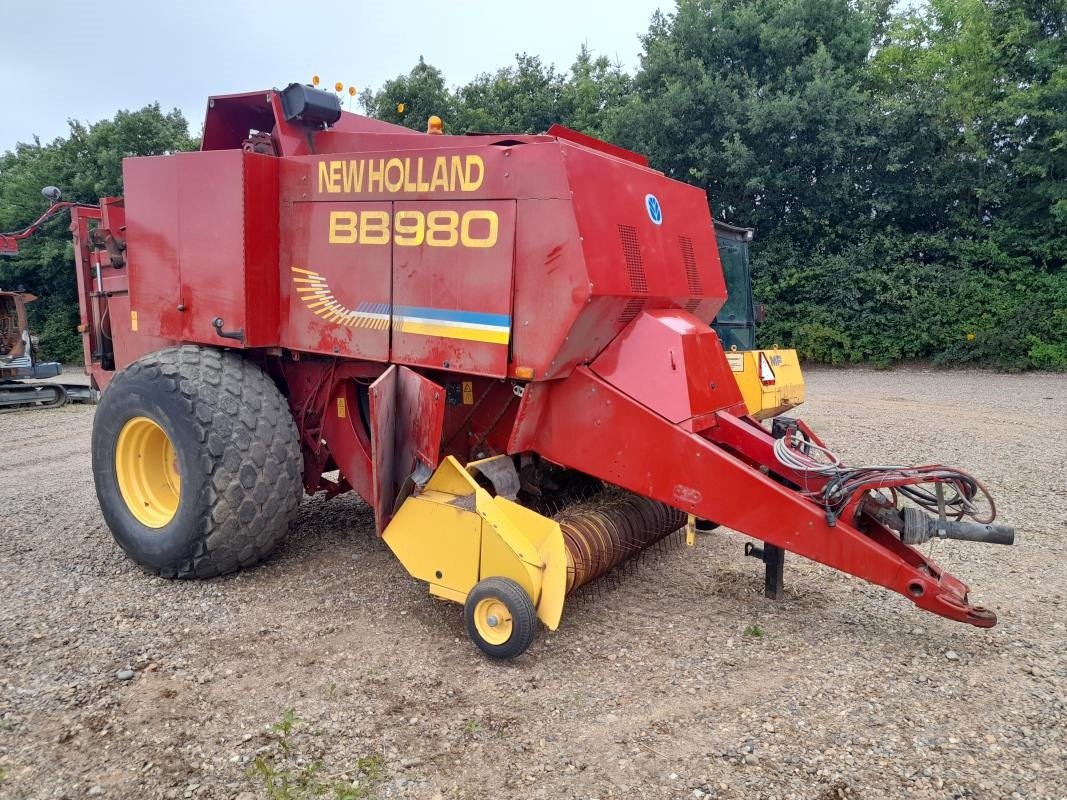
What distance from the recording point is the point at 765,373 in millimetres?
7742

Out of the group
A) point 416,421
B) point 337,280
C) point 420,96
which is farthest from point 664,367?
point 420,96

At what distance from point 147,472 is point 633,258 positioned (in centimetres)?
319

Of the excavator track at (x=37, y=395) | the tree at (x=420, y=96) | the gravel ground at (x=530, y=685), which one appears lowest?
the excavator track at (x=37, y=395)

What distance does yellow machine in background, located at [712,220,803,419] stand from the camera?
751cm

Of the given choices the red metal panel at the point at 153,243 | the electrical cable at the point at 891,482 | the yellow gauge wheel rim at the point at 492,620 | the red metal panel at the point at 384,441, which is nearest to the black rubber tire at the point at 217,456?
the red metal panel at the point at 153,243

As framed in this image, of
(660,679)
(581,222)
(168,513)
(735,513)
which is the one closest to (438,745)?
(660,679)

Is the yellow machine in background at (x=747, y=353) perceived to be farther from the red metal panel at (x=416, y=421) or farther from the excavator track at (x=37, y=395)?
the excavator track at (x=37, y=395)

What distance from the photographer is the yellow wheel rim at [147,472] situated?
14.6ft

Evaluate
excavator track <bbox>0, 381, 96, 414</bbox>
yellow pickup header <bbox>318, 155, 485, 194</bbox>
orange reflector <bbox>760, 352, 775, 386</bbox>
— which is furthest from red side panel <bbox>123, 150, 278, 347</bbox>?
excavator track <bbox>0, 381, 96, 414</bbox>

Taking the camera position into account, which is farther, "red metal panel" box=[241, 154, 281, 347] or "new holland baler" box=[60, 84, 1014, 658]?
"red metal panel" box=[241, 154, 281, 347]

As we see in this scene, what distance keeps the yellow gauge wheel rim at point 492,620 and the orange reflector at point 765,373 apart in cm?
518

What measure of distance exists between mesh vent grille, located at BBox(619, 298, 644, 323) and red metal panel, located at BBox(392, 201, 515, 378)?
0.58m

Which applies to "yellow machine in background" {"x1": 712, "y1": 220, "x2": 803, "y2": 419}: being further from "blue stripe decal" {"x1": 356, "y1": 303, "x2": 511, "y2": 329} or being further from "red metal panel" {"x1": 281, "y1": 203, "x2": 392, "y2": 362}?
"red metal panel" {"x1": 281, "y1": 203, "x2": 392, "y2": 362}

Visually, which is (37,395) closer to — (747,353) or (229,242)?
(229,242)
